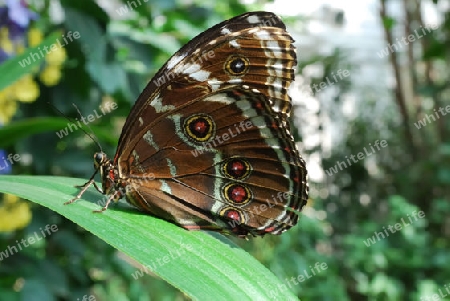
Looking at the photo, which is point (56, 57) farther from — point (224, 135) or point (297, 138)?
point (297, 138)

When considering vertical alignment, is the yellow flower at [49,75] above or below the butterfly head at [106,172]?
above

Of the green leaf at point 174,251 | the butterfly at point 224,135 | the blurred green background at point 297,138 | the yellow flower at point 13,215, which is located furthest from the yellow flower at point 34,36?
the green leaf at point 174,251

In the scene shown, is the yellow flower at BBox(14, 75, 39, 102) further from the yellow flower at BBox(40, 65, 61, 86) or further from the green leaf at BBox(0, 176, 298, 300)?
the green leaf at BBox(0, 176, 298, 300)

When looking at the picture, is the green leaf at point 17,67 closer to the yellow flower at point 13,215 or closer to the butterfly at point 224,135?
the butterfly at point 224,135

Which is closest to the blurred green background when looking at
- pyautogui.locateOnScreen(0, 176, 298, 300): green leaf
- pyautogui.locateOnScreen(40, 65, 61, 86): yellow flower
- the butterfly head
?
pyautogui.locateOnScreen(40, 65, 61, 86): yellow flower

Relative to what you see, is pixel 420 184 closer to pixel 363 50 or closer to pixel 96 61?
pixel 363 50
